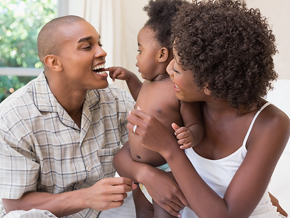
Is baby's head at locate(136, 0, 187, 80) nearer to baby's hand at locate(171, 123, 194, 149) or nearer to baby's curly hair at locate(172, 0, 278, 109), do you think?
baby's curly hair at locate(172, 0, 278, 109)

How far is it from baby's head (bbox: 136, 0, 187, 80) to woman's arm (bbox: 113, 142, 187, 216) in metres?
0.41

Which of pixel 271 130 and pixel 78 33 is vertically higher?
pixel 78 33

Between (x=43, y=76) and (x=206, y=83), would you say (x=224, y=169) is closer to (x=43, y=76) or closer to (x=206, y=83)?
(x=206, y=83)

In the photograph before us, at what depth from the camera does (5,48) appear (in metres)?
3.13

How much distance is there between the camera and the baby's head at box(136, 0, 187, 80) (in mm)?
1216

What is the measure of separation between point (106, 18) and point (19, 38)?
3.18 ft

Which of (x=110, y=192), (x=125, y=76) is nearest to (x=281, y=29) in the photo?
(x=125, y=76)

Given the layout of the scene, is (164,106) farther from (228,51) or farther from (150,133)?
(228,51)

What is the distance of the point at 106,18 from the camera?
3121mm

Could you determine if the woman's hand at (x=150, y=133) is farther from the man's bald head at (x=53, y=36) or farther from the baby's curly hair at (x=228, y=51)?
the man's bald head at (x=53, y=36)

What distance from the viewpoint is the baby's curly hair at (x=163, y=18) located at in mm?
1213

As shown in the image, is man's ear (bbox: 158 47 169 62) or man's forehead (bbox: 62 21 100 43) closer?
man's ear (bbox: 158 47 169 62)

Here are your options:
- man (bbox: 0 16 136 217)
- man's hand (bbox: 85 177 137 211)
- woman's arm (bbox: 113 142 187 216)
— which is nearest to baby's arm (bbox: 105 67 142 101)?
man (bbox: 0 16 136 217)

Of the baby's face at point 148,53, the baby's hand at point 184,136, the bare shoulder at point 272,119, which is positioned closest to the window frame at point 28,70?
the baby's face at point 148,53
